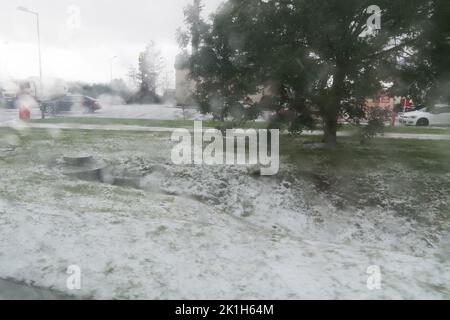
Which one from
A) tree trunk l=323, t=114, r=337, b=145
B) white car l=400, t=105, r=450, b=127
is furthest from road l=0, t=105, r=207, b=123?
white car l=400, t=105, r=450, b=127

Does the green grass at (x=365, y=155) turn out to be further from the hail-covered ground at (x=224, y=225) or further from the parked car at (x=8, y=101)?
the parked car at (x=8, y=101)

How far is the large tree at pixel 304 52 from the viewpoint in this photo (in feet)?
25.5

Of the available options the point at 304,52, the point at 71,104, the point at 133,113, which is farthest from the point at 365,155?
the point at 71,104

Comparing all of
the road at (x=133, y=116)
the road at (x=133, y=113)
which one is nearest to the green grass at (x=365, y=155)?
the road at (x=133, y=116)

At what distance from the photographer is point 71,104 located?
25.1m

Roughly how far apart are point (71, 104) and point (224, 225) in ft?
72.6

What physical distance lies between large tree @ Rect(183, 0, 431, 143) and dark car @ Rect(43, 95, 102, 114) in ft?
57.9

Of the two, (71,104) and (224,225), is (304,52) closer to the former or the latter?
(224,225)

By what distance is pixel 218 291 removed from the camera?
3.76m

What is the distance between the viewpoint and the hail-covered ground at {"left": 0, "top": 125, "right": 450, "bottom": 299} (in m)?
3.95

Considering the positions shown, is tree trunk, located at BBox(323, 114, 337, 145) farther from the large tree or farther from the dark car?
the dark car

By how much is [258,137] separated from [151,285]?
26.0 feet

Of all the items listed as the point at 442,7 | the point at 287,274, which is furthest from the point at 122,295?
the point at 442,7
